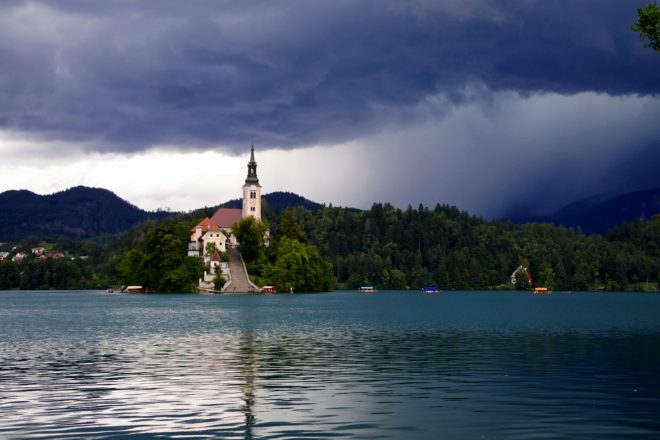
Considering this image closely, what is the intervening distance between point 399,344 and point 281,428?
37251 mm

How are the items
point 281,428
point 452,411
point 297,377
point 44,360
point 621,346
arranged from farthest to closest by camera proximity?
1. point 621,346
2. point 44,360
3. point 297,377
4. point 452,411
5. point 281,428

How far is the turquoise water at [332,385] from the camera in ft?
95.7

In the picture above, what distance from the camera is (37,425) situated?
29469mm

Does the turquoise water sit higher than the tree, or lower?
lower

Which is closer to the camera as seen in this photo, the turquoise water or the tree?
the turquoise water

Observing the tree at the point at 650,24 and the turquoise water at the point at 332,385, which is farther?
the tree at the point at 650,24

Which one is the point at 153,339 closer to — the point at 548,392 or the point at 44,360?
the point at 44,360

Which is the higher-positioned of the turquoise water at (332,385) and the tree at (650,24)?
the tree at (650,24)

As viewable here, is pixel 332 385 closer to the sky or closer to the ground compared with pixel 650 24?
closer to the ground

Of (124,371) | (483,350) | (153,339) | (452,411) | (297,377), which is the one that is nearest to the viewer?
(452,411)

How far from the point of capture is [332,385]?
4009 centimetres

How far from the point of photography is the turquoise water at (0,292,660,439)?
29.2 m

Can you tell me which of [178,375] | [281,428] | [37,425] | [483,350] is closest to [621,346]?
[483,350]

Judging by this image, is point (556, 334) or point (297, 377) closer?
point (297, 377)
